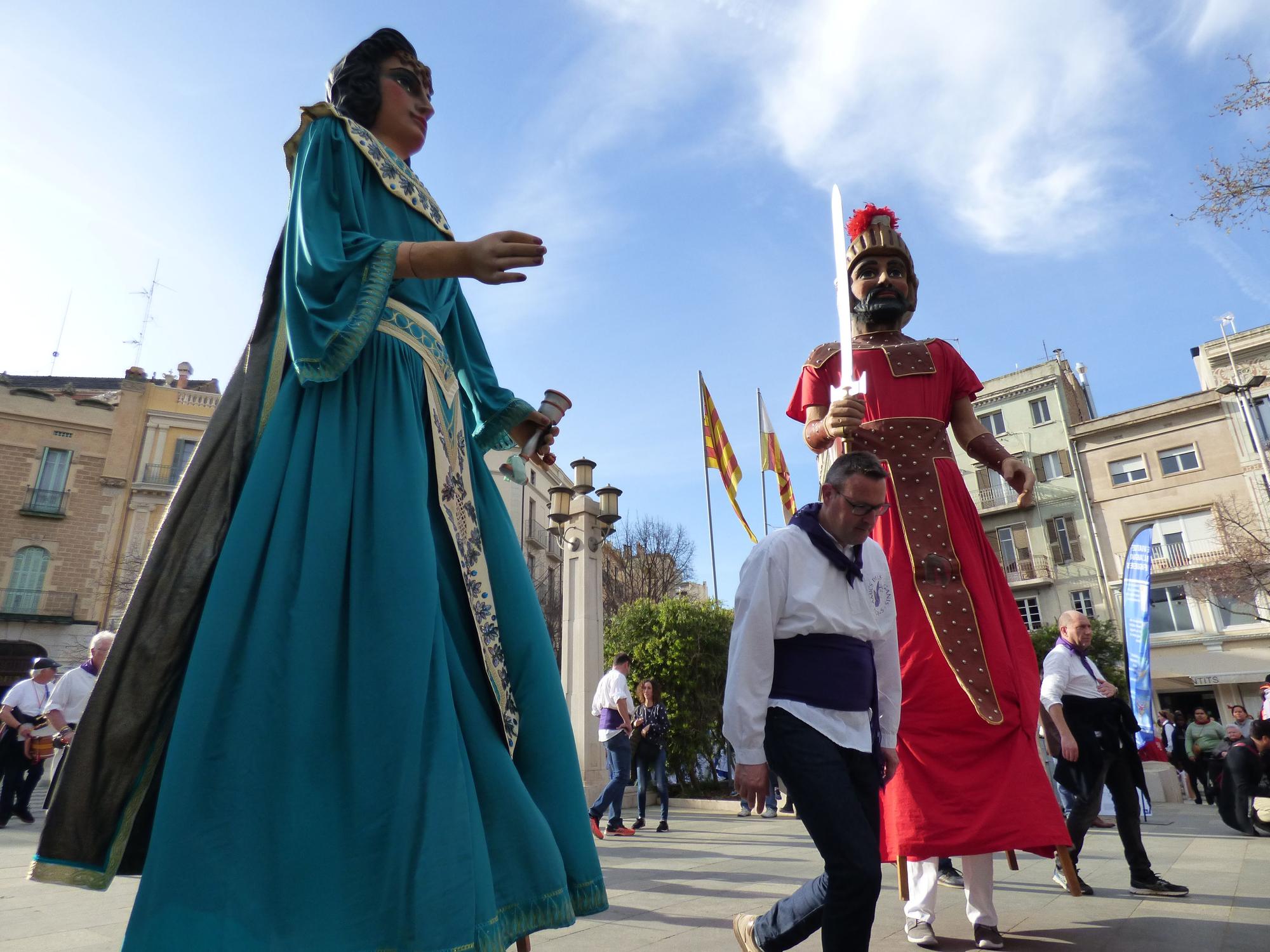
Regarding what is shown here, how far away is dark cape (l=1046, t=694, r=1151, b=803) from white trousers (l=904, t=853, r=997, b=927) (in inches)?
95.3

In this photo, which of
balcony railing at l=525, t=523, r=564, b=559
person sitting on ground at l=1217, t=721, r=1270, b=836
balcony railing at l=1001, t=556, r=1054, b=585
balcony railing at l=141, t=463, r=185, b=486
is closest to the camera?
person sitting on ground at l=1217, t=721, r=1270, b=836

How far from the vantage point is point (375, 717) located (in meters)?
1.64

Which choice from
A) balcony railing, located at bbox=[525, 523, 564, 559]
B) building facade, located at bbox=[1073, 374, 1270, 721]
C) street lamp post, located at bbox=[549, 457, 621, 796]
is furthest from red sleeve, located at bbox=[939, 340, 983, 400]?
balcony railing, located at bbox=[525, 523, 564, 559]

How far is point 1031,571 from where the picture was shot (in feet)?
114

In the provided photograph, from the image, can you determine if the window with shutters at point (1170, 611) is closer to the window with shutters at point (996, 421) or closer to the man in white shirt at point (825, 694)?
the window with shutters at point (996, 421)

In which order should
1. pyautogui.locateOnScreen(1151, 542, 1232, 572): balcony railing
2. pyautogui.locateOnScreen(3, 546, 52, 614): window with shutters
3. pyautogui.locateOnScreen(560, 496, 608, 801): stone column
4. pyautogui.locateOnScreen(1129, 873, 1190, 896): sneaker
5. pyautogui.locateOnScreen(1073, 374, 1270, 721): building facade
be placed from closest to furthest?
pyautogui.locateOnScreen(1129, 873, 1190, 896): sneaker, pyautogui.locateOnScreen(560, 496, 608, 801): stone column, pyautogui.locateOnScreen(3, 546, 52, 614): window with shutters, pyautogui.locateOnScreen(1073, 374, 1270, 721): building facade, pyautogui.locateOnScreen(1151, 542, 1232, 572): balcony railing

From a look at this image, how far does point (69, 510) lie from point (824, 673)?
33304mm

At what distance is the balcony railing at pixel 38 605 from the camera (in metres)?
27.2

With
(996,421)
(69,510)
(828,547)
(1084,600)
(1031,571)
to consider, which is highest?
(996,421)

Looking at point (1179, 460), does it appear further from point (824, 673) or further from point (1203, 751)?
point (824, 673)

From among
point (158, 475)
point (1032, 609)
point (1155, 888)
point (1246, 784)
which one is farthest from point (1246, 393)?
point (158, 475)

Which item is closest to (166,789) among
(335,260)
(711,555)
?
(335,260)

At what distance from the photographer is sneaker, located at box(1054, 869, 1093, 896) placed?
4230 mm

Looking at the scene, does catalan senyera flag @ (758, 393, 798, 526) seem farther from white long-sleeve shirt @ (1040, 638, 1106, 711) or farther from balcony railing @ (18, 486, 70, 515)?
balcony railing @ (18, 486, 70, 515)
